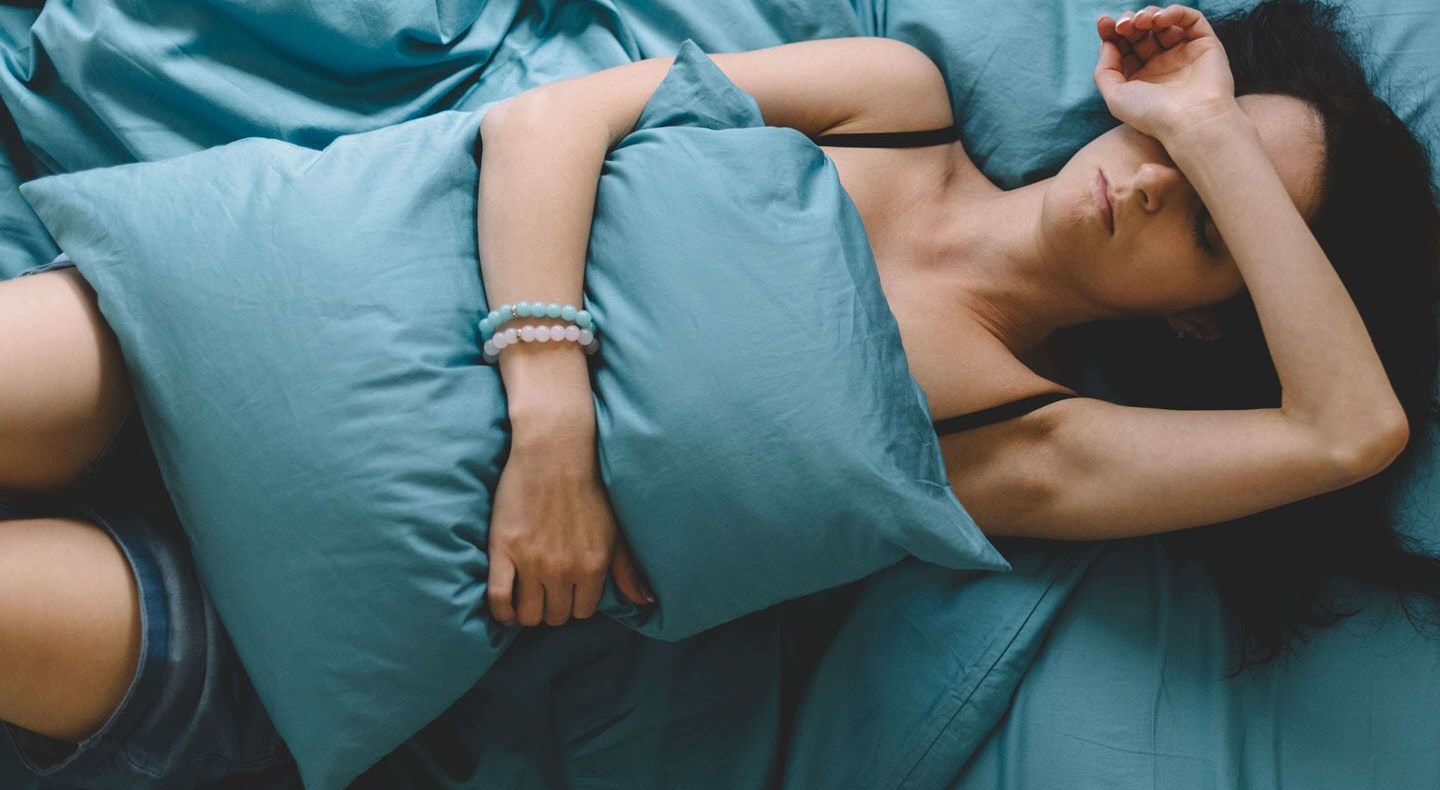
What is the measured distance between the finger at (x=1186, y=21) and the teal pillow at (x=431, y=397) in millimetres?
409

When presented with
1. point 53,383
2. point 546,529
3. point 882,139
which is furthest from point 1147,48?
point 53,383

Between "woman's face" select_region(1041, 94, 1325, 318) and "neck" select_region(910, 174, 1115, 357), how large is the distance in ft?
0.16

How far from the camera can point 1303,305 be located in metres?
0.94

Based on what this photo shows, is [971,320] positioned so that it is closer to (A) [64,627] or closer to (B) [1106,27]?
(B) [1106,27]

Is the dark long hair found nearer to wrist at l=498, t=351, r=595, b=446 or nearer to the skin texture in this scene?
the skin texture

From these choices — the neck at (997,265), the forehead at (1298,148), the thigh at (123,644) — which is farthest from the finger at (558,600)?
the forehead at (1298,148)

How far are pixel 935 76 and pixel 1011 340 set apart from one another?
288 mm

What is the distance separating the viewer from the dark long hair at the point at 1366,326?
100 cm

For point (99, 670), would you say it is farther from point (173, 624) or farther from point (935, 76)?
point (935, 76)

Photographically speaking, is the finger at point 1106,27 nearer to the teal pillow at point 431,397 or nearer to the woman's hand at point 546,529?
the teal pillow at point 431,397

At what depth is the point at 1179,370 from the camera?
116cm

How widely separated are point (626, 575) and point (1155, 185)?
0.58m

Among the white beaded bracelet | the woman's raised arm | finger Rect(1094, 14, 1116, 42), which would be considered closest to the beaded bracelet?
the white beaded bracelet

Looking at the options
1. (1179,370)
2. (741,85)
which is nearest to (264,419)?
(741,85)
